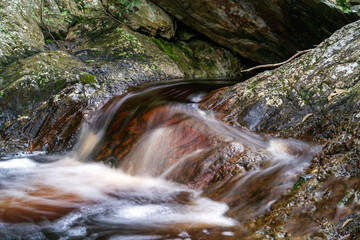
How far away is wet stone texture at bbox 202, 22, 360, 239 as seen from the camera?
2.11 metres

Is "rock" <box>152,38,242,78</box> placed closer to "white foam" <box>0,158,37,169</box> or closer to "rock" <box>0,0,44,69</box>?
"rock" <box>0,0,44,69</box>

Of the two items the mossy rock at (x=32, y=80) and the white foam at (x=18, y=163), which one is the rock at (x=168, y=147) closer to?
the white foam at (x=18, y=163)

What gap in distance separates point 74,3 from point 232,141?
6.41 m

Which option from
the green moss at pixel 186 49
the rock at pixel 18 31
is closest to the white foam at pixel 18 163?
the rock at pixel 18 31

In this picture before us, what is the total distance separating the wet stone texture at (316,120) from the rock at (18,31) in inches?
155

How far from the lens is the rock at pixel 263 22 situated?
21.4 feet

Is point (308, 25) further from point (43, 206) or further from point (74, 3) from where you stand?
point (43, 206)

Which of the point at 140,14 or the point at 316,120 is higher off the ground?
the point at 140,14

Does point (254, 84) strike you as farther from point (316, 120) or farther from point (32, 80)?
point (32, 80)

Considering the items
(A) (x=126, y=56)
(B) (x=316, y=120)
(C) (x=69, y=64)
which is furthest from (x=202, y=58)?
(B) (x=316, y=120)

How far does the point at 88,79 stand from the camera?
17.4 feet

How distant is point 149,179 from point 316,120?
2096 mm

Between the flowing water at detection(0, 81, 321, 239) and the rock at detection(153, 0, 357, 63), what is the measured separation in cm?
361

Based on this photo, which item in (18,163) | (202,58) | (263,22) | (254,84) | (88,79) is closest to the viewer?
(18,163)
